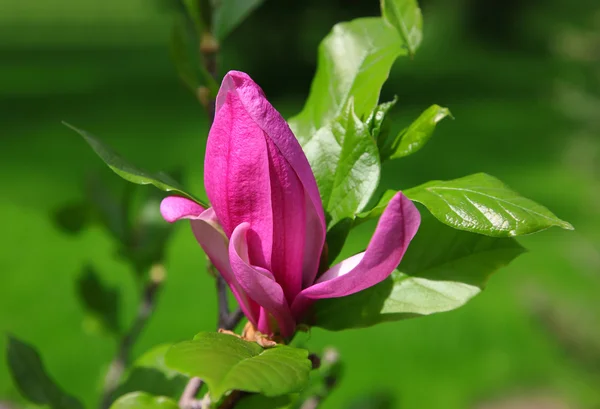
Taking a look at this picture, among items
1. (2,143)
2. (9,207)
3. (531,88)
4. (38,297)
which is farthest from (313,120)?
(531,88)

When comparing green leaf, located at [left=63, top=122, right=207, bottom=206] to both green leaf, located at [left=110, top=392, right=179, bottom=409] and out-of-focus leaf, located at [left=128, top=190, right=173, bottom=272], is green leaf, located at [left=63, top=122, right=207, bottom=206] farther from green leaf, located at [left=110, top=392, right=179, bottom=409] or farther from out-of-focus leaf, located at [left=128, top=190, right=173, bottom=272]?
out-of-focus leaf, located at [left=128, top=190, right=173, bottom=272]

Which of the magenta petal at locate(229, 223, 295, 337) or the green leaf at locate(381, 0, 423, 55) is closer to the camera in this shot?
the magenta petal at locate(229, 223, 295, 337)

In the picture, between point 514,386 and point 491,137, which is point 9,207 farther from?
point 491,137

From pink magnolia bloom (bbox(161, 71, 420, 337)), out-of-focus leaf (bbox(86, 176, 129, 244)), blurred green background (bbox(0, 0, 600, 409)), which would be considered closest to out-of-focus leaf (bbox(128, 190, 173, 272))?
out-of-focus leaf (bbox(86, 176, 129, 244))

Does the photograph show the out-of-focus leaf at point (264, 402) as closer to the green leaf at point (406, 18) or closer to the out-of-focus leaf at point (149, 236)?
the green leaf at point (406, 18)

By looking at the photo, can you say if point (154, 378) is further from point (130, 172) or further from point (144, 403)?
point (130, 172)

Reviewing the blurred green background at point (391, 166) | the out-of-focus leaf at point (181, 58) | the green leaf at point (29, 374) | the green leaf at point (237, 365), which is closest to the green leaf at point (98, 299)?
the blurred green background at point (391, 166)
